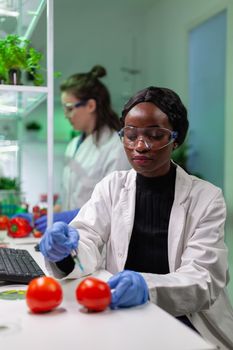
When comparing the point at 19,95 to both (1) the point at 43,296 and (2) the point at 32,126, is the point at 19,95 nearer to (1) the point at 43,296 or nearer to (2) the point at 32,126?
(1) the point at 43,296

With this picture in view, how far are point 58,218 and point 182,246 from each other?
2.73 ft

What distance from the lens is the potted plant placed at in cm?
201

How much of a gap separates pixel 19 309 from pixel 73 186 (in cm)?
193

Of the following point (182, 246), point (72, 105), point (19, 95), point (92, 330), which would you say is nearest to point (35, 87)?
point (19, 95)

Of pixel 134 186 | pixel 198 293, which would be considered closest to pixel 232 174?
pixel 134 186

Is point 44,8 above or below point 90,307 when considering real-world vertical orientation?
above

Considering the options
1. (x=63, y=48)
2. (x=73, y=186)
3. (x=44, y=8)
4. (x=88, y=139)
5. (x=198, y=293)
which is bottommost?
(x=198, y=293)

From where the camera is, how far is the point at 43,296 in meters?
1.00

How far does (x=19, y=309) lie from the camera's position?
1059 millimetres

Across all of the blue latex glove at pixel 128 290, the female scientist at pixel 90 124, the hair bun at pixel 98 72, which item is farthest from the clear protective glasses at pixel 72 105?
the blue latex glove at pixel 128 290

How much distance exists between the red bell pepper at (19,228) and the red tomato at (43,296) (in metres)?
1.29

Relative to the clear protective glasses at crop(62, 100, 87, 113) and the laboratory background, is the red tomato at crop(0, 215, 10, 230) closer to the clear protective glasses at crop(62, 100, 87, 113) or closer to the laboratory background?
the clear protective glasses at crop(62, 100, 87, 113)

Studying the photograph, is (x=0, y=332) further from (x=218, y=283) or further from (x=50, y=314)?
(x=218, y=283)

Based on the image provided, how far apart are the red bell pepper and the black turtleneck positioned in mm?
876
